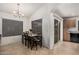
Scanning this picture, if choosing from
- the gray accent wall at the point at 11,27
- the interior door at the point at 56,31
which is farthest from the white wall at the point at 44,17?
the gray accent wall at the point at 11,27

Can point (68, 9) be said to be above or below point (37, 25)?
above

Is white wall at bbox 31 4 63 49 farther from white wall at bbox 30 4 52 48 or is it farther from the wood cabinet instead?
the wood cabinet

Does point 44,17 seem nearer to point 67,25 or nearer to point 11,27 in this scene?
point 67,25

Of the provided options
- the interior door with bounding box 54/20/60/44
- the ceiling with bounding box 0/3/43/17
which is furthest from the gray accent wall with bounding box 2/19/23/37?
the interior door with bounding box 54/20/60/44

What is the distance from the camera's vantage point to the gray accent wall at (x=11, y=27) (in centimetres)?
184

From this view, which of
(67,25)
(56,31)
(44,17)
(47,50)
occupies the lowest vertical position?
(47,50)

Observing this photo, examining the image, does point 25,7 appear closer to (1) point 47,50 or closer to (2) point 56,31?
(2) point 56,31

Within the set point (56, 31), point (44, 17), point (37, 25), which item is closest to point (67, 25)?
point (56, 31)

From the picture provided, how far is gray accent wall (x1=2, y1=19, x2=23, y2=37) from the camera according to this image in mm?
1840

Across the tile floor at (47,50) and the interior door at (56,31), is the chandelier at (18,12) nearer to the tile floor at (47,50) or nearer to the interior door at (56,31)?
the tile floor at (47,50)

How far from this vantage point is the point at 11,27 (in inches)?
73.8

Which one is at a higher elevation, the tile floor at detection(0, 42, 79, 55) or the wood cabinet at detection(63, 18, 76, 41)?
the wood cabinet at detection(63, 18, 76, 41)

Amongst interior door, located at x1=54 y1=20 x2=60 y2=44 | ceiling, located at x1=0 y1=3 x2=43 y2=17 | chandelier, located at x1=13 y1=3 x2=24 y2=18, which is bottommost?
interior door, located at x1=54 y1=20 x2=60 y2=44
